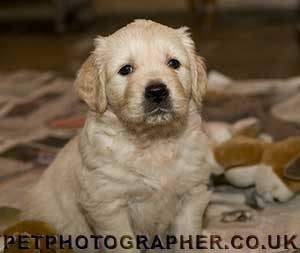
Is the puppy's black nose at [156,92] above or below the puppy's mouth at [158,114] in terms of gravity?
above

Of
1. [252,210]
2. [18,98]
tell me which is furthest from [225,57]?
[252,210]

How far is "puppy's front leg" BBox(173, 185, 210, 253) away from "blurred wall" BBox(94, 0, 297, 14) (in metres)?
4.88

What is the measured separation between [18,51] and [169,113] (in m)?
4.00

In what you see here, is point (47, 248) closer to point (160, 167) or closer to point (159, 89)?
point (160, 167)

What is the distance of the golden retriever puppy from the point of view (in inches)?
65.5

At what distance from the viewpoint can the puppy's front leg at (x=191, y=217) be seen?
1.77m

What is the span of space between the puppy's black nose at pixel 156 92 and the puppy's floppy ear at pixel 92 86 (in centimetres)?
17

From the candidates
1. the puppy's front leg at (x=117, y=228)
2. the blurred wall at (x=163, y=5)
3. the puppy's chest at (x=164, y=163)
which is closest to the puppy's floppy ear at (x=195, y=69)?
the puppy's chest at (x=164, y=163)

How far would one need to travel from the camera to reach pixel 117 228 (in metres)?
1.69

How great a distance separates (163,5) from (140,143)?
Result: 504 cm

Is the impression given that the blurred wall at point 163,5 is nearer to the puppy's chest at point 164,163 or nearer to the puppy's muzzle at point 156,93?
the puppy's chest at point 164,163

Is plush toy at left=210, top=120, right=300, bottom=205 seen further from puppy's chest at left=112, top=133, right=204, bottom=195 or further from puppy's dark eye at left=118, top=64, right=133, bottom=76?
puppy's dark eye at left=118, top=64, right=133, bottom=76

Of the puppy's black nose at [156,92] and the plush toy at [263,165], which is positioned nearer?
the puppy's black nose at [156,92]

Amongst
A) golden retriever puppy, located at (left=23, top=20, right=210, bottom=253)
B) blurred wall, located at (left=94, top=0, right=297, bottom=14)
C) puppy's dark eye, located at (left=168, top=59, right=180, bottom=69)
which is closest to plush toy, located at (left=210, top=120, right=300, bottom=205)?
golden retriever puppy, located at (left=23, top=20, right=210, bottom=253)
